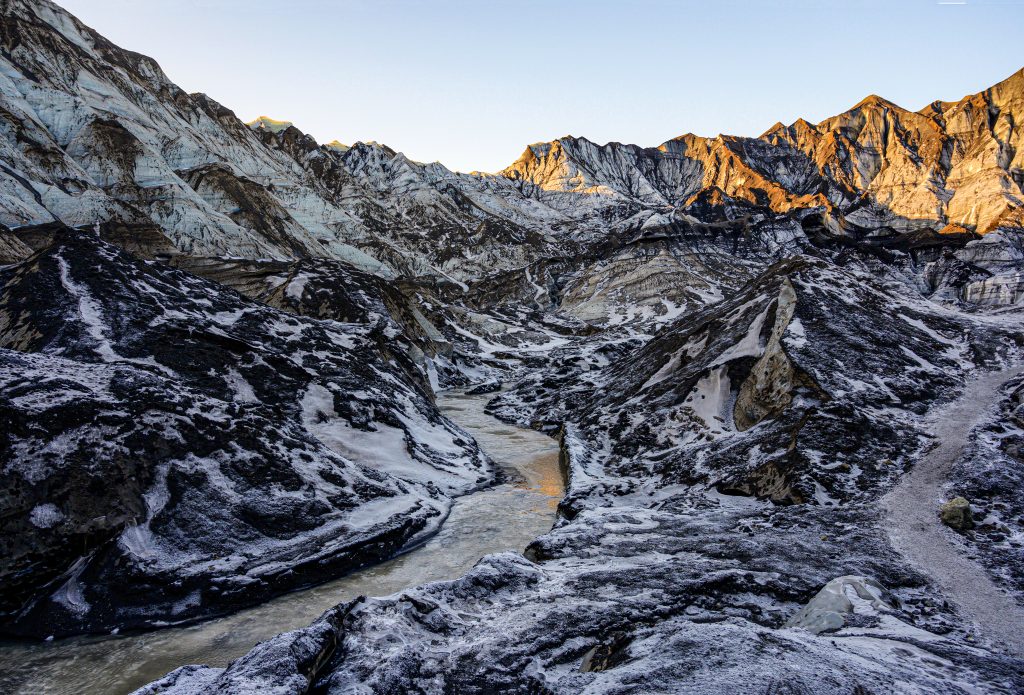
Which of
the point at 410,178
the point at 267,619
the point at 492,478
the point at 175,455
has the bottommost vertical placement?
the point at 492,478

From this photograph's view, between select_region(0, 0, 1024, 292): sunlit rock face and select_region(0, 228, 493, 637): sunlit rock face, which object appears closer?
select_region(0, 228, 493, 637): sunlit rock face

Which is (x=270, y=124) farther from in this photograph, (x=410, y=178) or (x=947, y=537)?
(x=947, y=537)

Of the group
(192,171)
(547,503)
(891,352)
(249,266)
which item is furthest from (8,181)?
(891,352)

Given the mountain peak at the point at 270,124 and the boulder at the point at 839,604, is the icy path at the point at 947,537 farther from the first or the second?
the mountain peak at the point at 270,124

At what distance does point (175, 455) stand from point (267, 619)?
13.9ft

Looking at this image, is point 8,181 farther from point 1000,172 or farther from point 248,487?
point 1000,172

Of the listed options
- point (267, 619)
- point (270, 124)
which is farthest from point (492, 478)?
point (270, 124)

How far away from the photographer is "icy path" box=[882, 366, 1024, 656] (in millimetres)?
7103

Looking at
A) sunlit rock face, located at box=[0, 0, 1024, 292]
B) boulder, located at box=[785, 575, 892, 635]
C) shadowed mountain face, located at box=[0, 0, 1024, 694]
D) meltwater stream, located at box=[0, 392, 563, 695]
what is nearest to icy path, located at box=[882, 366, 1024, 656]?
shadowed mountain face, located at box=[0, 0, 1024, 694]

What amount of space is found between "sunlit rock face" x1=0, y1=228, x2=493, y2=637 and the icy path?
9.71 meters

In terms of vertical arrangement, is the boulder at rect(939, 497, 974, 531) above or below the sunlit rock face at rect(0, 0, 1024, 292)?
below

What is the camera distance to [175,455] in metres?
11.1

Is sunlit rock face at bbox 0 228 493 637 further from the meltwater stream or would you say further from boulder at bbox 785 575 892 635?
boulder at bbox 785 575 892 635

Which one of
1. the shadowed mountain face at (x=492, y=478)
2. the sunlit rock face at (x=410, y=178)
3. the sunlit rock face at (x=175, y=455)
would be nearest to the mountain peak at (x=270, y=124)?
the sunlit rock face at (x=410, y=178)
